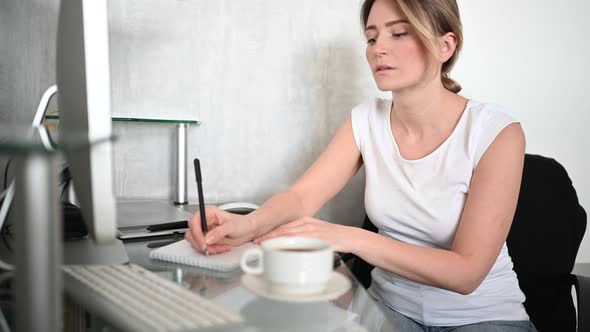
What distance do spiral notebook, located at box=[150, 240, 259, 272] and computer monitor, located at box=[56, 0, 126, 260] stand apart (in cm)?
27

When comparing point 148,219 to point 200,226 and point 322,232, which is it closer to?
point 200,226

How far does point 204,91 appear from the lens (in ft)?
5.83

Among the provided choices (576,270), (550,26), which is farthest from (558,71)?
(576,270)

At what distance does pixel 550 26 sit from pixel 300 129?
102 cm

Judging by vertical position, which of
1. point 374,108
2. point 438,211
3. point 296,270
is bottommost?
point 438,211

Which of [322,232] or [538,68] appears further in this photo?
[538,68]

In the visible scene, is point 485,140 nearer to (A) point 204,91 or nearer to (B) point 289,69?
(B) point 289,69

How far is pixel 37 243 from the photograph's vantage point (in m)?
0.45

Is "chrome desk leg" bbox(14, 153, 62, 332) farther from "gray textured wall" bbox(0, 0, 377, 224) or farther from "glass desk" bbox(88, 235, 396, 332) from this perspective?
"gray textured wall" bbox(0, 0, 377, 224)

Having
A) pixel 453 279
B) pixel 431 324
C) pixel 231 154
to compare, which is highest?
pixel 231 154

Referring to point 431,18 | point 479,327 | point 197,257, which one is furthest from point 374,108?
point 197,257

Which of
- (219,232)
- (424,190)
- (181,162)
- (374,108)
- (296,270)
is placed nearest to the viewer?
(296,270)

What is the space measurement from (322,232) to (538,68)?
1.38 m

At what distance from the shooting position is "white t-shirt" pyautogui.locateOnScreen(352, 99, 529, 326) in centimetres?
126
